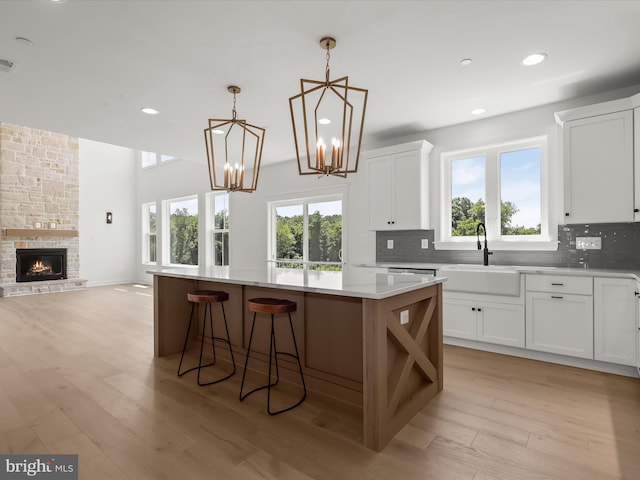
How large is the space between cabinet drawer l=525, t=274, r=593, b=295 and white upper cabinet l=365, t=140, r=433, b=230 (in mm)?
1425

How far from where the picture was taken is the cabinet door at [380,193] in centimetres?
470

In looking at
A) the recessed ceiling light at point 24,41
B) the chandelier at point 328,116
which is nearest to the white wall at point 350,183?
the chandelier at point 328,116

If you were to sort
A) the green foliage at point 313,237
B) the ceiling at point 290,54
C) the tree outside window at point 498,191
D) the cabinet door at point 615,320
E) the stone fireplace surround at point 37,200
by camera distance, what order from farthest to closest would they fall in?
the stone fireplace surround at point 37,200 < the green foliage at point 313,237 < the tree outside window at point 498,191 < the cabinet door at point 615,320 < the ceiling at point 290,54

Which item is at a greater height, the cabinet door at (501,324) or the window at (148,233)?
the window at (148,233)

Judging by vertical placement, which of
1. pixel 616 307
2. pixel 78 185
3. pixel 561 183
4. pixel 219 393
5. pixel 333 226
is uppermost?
pixel 78 185

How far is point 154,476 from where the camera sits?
5.68 feet

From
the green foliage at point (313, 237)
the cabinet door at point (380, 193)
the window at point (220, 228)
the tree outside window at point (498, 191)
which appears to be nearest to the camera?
the tree outside window at point (498, 191)

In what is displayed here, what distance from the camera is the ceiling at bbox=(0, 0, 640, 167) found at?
2285 mm

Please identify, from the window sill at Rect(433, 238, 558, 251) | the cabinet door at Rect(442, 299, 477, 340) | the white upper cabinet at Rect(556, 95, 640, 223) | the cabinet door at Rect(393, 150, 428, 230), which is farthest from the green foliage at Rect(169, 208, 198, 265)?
the white upper cabinet at Rect(556, 95, 640, 223)

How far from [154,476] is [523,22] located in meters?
3.55

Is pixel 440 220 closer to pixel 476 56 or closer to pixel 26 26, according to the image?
pixel 476 56

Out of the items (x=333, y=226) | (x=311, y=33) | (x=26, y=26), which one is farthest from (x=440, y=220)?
(x=26, y=26)

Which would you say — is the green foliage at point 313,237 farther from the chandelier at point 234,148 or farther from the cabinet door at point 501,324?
the cabinet door at point 501,324

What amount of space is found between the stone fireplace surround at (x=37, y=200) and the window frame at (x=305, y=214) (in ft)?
16.7
